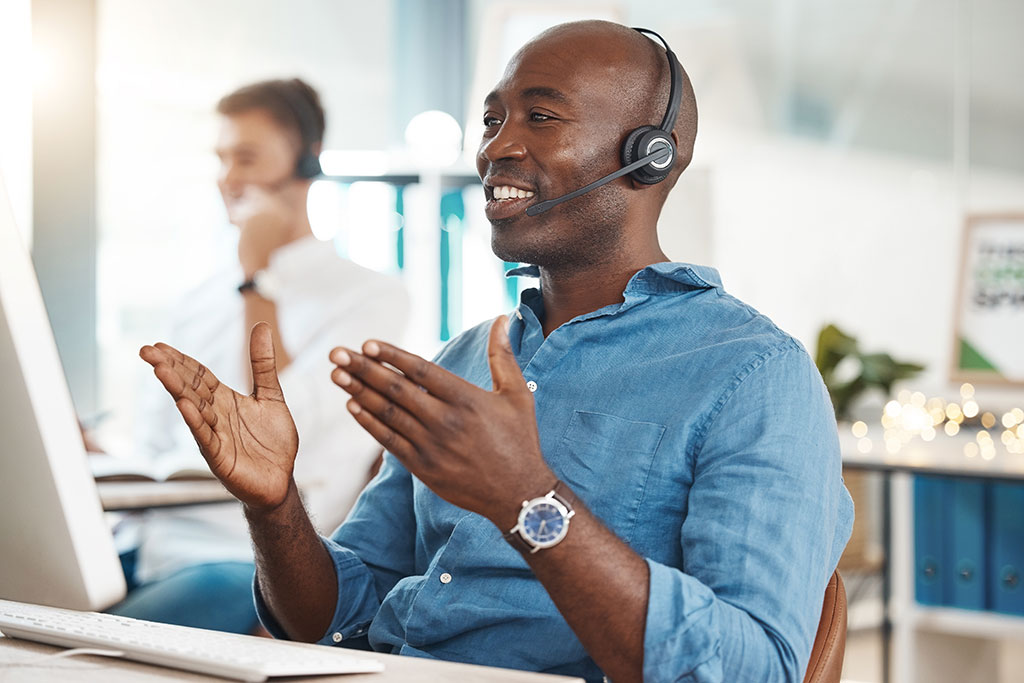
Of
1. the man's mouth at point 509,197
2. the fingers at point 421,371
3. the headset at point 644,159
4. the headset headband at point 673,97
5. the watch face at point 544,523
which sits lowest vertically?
the watch face at point 544,523

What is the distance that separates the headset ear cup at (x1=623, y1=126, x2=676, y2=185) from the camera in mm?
1179

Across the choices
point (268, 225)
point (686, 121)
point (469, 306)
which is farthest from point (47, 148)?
point (686, 121)

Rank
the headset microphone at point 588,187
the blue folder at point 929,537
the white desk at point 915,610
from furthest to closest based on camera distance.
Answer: the blue folder at point 929,537, the white desk at point 915,610, the headset microphone at point 588,187

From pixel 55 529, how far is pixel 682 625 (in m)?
0.47

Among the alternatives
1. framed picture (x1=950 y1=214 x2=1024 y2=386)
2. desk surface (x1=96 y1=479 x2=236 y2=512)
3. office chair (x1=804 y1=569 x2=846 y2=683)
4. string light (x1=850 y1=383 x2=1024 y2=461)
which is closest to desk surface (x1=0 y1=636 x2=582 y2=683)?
office chair (x1=804 y1=569 x2=846 y2=683)

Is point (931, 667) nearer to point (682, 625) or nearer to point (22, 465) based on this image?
point (682, 625)

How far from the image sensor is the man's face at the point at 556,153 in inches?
46.3

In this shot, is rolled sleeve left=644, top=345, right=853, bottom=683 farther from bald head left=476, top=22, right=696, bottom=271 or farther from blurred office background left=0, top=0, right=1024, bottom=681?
blurred office background left=0, top=0, right=1024, bottom=681

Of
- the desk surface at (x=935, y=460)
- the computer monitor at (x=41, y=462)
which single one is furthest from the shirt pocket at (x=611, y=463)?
the desk surface at (x=935, y=460)

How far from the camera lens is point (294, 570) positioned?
1.12 meters

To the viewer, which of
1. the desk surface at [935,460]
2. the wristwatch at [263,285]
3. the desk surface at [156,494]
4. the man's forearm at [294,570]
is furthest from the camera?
the wristwatch at [263,285]

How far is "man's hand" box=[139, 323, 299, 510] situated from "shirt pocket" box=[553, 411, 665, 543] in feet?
0.89

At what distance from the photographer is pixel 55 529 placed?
75 centimetres

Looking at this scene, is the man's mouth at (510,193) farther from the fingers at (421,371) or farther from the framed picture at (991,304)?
the framed picture at (991,304)
